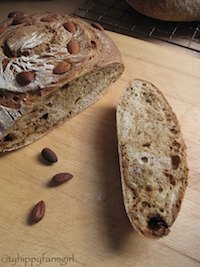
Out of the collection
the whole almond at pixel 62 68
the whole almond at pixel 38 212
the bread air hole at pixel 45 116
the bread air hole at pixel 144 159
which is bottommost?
the whole almond at pixel 38 212

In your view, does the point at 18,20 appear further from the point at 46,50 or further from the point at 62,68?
the point at 62,68

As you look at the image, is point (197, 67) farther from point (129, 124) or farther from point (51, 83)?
point (51, 83)

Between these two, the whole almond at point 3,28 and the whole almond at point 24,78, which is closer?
the whole almond at point 24,78

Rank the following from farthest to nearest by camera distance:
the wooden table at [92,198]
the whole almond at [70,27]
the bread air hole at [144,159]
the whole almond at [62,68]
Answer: the whole almond at [70,27], the whole almond at [62,68], the bread air hole at [144,159], the wooden table at [92,198]

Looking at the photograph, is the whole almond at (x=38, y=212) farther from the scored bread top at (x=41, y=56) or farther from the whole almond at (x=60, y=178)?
the scored bread top at (x=41, y=56)

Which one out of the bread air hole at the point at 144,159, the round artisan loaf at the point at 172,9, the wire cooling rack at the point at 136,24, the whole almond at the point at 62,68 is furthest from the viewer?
the wire cooling rack at the point at 136,24

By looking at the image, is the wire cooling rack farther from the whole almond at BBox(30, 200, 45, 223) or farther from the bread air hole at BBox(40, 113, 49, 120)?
the whole almond at BBox(30, 200, 45, 223)

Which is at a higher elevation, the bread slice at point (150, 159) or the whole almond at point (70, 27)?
the whole almond at point (70, 27)

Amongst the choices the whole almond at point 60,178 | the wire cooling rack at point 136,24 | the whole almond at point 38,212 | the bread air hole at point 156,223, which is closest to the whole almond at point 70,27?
the wire cooling rack at point 136,24

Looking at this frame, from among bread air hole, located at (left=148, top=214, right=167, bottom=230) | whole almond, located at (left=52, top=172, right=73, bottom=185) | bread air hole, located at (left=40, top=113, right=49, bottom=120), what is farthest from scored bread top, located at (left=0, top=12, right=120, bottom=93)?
bread air hole, located at (left=148, top=214, right=167, bottom=230)
